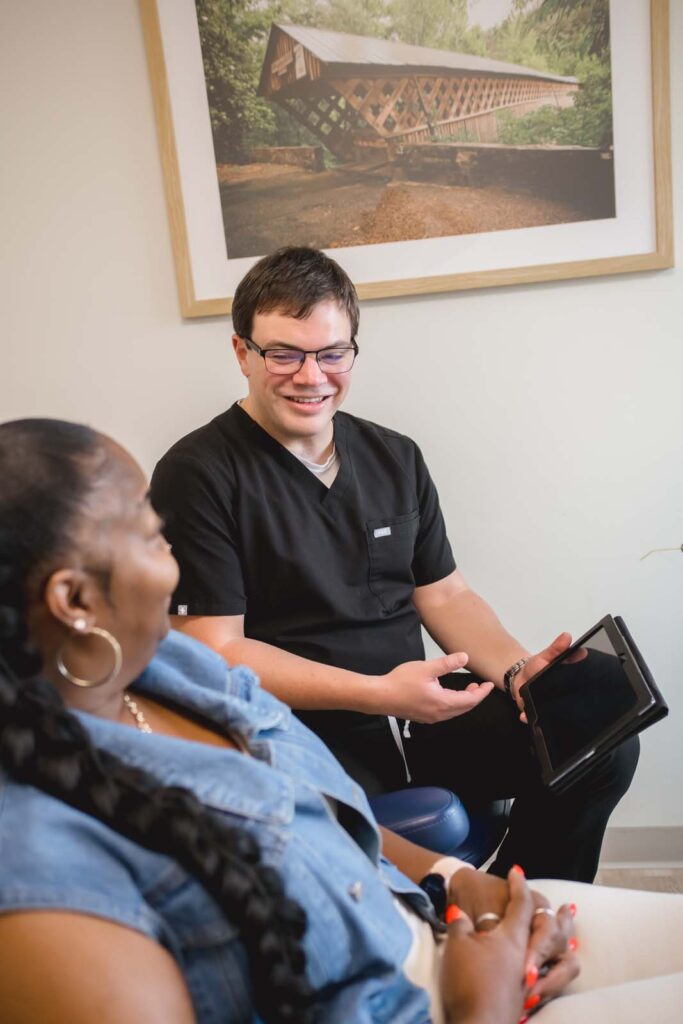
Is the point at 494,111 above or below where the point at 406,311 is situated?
above

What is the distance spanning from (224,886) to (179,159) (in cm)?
170

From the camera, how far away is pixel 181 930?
70cm

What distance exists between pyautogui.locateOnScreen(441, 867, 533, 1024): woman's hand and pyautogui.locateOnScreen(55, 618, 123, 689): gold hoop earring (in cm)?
50

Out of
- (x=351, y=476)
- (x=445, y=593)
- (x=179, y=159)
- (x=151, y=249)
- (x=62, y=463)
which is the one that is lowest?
(x=445, y=593)

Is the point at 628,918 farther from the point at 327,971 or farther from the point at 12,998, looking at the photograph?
the point at 12,998

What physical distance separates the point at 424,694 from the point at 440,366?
93cm

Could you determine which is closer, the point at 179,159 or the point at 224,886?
the point at 224,886

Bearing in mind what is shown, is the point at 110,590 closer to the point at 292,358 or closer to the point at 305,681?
the point at 305,681

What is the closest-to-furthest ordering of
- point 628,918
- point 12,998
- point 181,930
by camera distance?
1. point 12,998
2. point 181,930
3. point 628,918

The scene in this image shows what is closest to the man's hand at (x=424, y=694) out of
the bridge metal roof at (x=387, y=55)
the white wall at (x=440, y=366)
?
the white wall at (x=440, y=366)

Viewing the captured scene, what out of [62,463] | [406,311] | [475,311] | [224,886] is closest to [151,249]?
[406,311]

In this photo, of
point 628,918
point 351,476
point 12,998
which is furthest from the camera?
point 351,476

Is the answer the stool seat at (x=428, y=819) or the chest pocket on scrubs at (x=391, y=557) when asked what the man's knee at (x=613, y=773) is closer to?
the stool seat at (x=428, y=819)

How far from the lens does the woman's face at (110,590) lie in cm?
72
